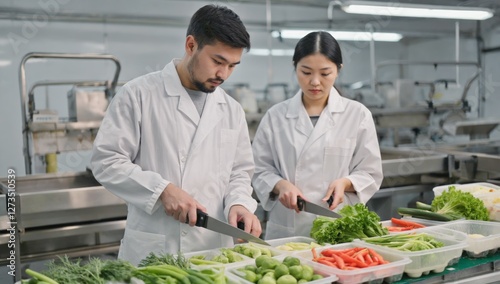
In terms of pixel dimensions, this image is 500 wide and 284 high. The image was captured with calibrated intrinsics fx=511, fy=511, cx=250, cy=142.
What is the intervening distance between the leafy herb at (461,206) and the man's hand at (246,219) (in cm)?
93

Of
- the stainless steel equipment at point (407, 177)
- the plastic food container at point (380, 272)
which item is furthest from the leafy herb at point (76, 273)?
the stainless steel equipment at point (407, 177)

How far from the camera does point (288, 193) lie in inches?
91.8

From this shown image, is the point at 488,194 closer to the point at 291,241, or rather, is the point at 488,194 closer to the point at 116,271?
the point at 291,241

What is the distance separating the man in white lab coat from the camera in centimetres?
190

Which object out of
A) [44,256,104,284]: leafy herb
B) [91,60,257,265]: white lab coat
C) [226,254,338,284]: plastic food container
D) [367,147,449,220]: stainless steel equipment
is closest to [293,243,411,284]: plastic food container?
[226,254,338,284]: plastic food container

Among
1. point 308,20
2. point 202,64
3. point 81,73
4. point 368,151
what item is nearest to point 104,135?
point 202,64

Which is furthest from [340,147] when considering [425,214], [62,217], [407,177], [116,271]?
[407,177]

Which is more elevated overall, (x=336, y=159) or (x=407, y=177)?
(x=336, y=159)

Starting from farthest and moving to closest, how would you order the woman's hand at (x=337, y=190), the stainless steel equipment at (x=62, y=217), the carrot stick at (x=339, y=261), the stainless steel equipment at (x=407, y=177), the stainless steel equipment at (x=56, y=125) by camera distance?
the stainless steel equipment at (x=56, y=125) < the stainless steel equipment at (x=407, y=177) < the stainless steel equipment at (x=62, y=217) < the woman's hand at (x=337, y=190) < the carrot stick at (x=339, y=261)

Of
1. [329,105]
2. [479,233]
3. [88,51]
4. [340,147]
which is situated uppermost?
[88,51]

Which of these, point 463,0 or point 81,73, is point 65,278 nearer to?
point 81,73

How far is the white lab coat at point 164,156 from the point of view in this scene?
1.98 m

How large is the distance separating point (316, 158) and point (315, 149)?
0.15 feet

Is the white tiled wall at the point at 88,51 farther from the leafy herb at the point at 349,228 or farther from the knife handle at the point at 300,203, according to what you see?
the leafy herb at the point at 349,228
